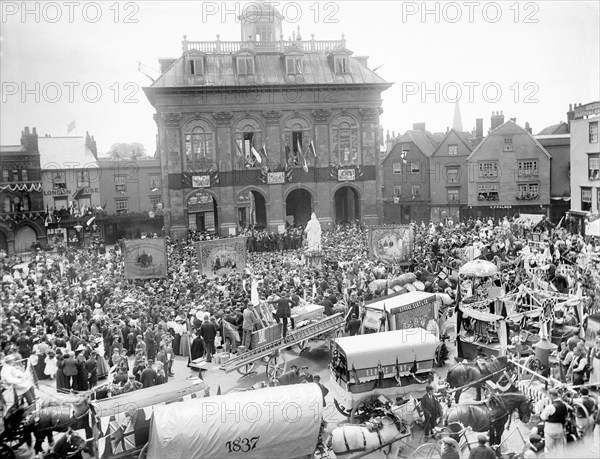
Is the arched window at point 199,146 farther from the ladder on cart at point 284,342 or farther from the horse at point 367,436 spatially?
the horse at point 367,436

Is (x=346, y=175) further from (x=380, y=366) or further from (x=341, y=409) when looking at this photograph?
(x=341, y=409)

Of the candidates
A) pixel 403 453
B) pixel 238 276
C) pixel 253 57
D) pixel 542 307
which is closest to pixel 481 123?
pixel 253 57

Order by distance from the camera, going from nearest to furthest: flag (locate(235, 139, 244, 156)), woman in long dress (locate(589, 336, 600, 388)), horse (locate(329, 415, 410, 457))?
horse (locate(329, 415, 410, 457)) → woman in long dress (locate(589, 336, 600, 388)) → flag (locate(235, 139, 244, 156))

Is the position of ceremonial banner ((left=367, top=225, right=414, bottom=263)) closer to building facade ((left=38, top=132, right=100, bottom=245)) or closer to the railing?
the railing

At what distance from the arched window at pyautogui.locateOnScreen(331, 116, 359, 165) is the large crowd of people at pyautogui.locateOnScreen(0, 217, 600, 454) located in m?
13.0

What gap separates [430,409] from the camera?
12742 millimetres

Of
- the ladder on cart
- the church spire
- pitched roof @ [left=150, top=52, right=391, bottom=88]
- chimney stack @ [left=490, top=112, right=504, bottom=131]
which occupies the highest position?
the church spire

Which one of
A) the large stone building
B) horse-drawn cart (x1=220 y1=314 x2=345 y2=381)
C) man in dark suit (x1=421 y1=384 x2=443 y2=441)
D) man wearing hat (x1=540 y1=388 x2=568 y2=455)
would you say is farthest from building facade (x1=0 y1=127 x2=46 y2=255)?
man wearing hat (x1=540 y1=388 x2=568 y2=455)

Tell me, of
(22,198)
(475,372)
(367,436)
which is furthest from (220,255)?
(22,198)

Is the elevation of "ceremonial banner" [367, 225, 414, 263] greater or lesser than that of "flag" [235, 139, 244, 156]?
lesser

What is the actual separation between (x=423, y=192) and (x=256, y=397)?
51.2 metres

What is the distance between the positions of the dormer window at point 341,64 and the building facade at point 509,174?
14.8 meters

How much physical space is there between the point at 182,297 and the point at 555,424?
54.8 ft

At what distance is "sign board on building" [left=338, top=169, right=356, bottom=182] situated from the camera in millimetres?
48375
